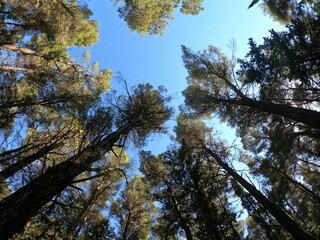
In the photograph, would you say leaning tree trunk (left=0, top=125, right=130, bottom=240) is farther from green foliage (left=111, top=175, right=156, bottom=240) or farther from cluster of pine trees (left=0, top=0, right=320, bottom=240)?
green foliage (left=111, top=175, right=156, bottom=240)

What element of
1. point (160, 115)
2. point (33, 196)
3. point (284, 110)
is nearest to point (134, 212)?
point (160, 115)

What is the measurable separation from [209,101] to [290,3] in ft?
18.3

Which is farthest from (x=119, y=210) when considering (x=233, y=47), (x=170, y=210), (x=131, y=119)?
(x=233, y=47)

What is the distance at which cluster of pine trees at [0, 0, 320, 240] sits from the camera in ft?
29.3

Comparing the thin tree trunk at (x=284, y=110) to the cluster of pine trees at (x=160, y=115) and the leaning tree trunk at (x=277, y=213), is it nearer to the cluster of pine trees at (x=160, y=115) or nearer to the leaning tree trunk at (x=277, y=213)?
the cluster of pine trees at (x=160, y=115)

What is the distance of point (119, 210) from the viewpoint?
704 inches

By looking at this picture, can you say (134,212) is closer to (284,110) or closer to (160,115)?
(160,115)

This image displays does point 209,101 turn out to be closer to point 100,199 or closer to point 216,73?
point 216,73

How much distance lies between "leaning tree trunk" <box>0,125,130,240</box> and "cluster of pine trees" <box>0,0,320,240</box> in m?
0.16

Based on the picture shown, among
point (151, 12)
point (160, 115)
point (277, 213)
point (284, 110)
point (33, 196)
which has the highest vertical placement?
point (151, 12)

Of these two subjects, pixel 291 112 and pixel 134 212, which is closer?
pixel 291 112

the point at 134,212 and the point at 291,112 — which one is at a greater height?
the point at 134,212

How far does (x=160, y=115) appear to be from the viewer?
1338cm

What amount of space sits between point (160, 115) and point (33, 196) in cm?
879
